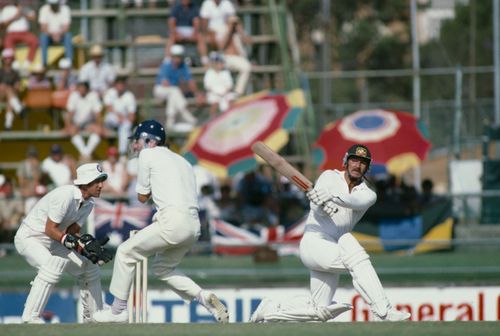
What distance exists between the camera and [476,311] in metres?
14.2

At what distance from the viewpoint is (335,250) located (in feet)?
33.4

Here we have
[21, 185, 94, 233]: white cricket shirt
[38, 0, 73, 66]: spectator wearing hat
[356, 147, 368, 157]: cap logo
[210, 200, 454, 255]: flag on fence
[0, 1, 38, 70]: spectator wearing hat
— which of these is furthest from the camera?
[0, 1, 38, 70]: spectator wearing hat

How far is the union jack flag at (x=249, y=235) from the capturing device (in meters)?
16.0

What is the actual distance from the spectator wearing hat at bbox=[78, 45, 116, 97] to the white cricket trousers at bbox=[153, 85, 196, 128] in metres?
0.83

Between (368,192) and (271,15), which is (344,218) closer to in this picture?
(368,192)

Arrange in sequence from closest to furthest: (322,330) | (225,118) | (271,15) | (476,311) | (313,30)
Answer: (322,330) < (476,311) < (225,118) < (271,15) < (313,30)

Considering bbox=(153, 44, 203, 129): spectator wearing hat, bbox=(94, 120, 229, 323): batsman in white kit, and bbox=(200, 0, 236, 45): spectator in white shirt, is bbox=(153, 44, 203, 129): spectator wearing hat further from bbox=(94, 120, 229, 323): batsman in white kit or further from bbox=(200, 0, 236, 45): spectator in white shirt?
bbox=(94, 120, 229, 323): batsman in white kit

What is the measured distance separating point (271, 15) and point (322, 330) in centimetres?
1325

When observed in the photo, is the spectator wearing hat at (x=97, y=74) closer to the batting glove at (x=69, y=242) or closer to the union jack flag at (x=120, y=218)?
the union jack flag at (x=120, y=218)

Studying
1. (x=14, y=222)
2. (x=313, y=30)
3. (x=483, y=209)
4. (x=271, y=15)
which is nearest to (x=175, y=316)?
(x=14, y=222)

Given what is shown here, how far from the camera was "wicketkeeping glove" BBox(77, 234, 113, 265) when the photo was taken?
407 inches

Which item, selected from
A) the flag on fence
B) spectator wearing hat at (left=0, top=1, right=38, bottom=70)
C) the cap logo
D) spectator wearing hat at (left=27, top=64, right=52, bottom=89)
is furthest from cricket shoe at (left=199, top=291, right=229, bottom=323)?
spectator wearing hat at (left=0, top=1, right=38, bottom=70)

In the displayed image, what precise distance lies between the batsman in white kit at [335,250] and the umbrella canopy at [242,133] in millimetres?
6055

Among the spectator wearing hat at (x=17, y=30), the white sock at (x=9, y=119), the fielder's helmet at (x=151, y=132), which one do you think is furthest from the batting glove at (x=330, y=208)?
the spectator wearing hat at (x=17, y=30)
